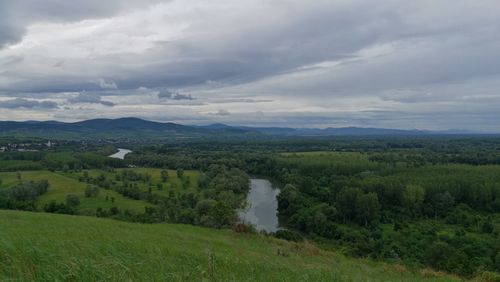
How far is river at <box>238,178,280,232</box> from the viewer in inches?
1953

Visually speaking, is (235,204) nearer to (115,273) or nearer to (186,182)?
(186,182)

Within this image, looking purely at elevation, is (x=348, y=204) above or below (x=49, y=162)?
below

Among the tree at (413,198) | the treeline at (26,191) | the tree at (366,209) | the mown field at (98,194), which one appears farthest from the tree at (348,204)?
the treeline at (26,191)

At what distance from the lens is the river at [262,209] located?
163 ft

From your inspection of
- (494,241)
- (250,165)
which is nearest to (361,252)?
(494,241)

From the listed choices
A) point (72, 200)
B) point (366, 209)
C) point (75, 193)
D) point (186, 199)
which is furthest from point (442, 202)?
point (75, 193)

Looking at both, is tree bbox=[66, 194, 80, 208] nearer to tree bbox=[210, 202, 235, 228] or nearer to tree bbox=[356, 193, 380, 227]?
tree bbox=[210, 202, 235, 228]

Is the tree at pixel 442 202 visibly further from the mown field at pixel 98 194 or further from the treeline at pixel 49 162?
the treeline at pixel 49 162

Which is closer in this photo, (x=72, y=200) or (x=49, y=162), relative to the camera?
(x=72, y=200)

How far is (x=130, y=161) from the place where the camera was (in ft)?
409

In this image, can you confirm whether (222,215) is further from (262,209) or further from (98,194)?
(98,194)

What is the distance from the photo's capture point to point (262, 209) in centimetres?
5919

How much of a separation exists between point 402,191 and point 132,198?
158 feet

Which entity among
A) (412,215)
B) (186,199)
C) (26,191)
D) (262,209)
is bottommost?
(412,215)
